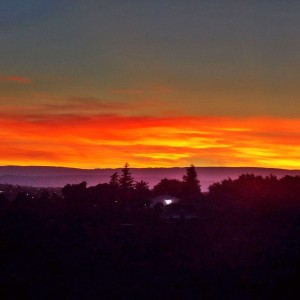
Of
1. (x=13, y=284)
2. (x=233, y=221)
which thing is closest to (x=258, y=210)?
(x=233, y=221)

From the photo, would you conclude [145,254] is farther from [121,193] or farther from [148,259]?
[121,193]

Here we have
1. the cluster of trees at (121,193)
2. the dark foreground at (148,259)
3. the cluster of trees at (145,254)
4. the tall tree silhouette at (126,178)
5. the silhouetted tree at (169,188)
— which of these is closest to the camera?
the dark foreground at (148,259)

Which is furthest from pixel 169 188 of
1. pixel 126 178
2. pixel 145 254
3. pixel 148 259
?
pixel 148 259

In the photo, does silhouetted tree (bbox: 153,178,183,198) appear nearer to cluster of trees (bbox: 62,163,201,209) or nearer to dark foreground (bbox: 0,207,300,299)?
cluster of trees (bbox: 62,163,201,209)

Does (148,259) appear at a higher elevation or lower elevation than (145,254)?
lower

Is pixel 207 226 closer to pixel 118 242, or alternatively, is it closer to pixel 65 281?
pixel 118 242

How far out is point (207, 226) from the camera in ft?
124

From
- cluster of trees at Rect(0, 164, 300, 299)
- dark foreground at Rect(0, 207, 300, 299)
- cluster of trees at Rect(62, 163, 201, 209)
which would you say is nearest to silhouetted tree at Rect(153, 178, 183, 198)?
cluster of trees at Rect(62, 163, 201, 209)

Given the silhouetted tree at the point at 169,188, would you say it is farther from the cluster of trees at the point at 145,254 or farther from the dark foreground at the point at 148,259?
the dark foreground at the point at 148,259

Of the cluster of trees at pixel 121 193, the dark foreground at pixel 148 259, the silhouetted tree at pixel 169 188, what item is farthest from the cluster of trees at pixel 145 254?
the silhouetted tree at pixel 169 188

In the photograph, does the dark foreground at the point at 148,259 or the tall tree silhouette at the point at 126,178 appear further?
the tall tree silhouette at the point at 126,178

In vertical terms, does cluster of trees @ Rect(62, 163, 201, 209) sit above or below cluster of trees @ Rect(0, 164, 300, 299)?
above

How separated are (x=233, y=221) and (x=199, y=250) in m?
11.4

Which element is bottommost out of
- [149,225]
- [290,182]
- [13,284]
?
[13,284]
